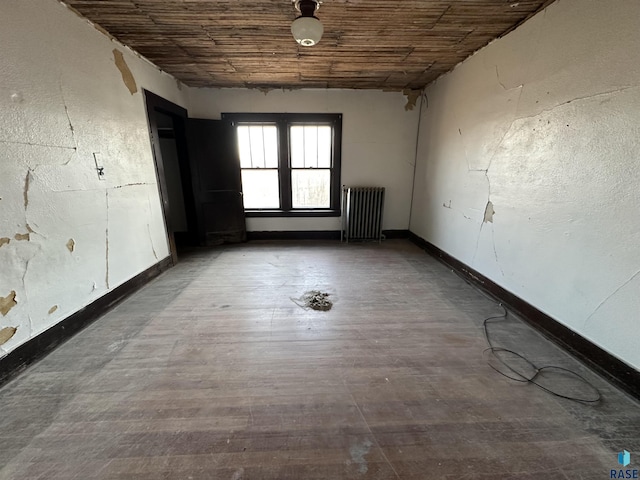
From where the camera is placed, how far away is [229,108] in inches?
169

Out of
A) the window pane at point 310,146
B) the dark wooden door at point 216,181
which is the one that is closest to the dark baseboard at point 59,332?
the dark wooden door at point 216,181

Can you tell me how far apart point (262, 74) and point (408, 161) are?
2.68 metres

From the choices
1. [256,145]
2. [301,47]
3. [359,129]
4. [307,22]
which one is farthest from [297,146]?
[307,22]

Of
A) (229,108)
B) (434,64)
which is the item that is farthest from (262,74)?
(434,64)

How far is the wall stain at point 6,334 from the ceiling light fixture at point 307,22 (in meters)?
2.82

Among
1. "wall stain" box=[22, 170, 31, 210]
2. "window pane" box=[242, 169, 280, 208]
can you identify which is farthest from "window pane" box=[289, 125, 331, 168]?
"wall stain" box=[22, 170, 31, 210]

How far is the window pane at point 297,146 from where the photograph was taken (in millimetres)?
4504

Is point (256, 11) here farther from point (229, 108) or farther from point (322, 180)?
point (322, 180)

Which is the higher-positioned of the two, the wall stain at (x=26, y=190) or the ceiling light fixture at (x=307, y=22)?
the ceiling light fixture at (x=307, y=22)

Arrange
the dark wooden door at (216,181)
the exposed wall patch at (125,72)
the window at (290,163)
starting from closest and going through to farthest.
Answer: the exposed wall patch at (125,72)
the dark wooden door at (216,181)
the window at (290,163)

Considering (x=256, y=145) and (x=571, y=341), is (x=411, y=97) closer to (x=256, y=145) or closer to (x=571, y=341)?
(x=256, y=145)

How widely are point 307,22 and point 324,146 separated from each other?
261cm

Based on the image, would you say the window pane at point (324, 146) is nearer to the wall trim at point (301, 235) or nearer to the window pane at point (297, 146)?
the window pane at point (297, 146)

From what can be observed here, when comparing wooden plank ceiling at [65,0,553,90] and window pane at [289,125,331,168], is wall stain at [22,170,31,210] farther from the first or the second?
window pane at [289,125,331,168]
